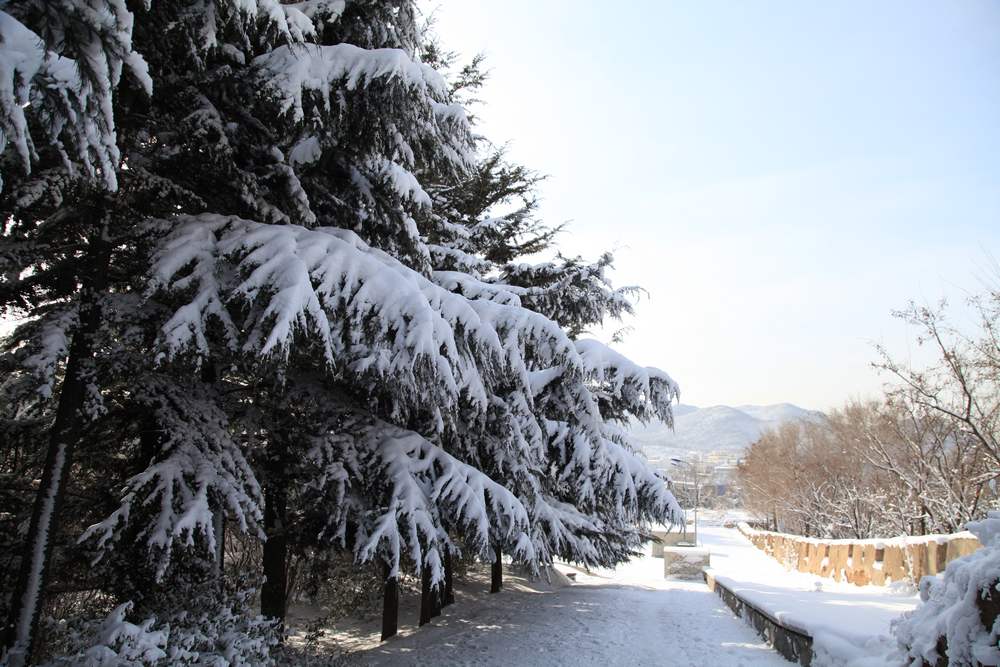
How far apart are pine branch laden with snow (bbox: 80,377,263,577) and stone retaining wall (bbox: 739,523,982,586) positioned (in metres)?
7.56

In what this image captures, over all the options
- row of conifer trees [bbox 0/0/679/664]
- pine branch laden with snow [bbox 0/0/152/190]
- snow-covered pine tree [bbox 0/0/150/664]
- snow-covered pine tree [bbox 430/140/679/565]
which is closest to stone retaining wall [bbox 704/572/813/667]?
snow-covered pine tree [bbox 430/140/679/565]

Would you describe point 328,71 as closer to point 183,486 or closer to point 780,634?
point 183,486

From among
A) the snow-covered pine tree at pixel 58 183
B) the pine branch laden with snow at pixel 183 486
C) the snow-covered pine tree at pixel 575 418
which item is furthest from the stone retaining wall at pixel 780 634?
the snow-covered pine tree at pixel 58 183

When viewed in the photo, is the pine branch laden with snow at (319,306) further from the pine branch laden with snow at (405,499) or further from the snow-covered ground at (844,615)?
the snow-covered ground at (844,615)

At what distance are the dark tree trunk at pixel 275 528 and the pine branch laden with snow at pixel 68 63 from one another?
3.70 metres

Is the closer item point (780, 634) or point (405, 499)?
point (405, 499)

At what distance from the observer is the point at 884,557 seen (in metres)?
11.2

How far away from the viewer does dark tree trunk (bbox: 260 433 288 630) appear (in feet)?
19.9

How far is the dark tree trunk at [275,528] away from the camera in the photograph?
606 centimetres

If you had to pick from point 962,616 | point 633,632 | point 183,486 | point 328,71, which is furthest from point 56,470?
point 633,632

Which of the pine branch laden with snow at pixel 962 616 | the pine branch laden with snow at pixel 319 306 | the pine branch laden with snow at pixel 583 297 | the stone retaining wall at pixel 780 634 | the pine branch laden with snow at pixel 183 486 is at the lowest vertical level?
the stone retaining wall at pixel 780 634

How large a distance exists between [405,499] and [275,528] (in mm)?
2011

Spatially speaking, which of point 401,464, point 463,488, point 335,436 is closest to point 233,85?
point 335,436

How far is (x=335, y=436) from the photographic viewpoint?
550 centimetres
